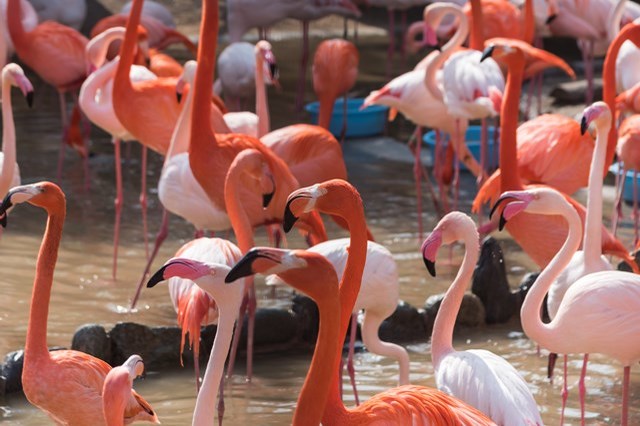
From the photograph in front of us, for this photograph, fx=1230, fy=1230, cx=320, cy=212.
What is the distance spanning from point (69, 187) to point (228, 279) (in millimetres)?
5483

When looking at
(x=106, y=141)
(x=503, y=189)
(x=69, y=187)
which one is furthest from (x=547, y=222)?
(x=106, y=141)

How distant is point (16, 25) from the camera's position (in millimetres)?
8125

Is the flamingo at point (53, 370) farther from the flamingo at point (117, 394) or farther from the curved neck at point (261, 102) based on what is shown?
the curved neck at point (261, 102)

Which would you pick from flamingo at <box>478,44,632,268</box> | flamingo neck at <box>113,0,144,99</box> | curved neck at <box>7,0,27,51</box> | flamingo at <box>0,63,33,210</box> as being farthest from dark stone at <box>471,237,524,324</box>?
curved neck at <box>7,0,27,51</box>

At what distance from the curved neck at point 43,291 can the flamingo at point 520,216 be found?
82.0 inches

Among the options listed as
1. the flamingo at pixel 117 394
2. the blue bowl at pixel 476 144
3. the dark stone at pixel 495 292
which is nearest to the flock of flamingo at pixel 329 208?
the flamingo at pixel 117 394

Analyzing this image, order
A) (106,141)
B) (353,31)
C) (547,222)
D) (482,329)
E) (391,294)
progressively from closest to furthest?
(391,294)
(547,222)
(482,329)
(106,141)
(353,31)

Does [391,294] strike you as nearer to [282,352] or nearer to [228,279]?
[282,352]

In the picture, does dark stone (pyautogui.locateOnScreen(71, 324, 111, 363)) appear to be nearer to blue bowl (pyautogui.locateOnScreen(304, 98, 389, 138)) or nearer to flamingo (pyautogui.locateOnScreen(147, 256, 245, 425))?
flamingo (pyautogui.locateOnScreen(147, 256, 245, 425))

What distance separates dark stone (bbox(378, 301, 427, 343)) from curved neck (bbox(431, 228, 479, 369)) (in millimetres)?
1478

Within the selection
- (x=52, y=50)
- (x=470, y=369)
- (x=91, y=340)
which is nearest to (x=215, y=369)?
(x=470, y=369)

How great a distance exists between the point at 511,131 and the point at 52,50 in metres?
3.89

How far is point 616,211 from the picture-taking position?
6.17m

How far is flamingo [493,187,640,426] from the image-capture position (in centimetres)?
400
